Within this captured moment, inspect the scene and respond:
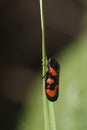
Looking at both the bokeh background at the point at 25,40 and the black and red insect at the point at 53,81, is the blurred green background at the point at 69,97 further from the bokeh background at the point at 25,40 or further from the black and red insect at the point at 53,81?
the black and red insect at the point at 53,81

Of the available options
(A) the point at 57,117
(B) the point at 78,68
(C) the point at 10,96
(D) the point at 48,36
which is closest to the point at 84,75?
(B) the point at 78,68

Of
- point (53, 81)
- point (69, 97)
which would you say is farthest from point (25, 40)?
point (53, 81)

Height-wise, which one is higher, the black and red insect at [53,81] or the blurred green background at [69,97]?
the black and red insect at [53,81]

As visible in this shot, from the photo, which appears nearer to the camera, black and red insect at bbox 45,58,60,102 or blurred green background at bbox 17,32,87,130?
black and red insect at bbox 45,58,60,102

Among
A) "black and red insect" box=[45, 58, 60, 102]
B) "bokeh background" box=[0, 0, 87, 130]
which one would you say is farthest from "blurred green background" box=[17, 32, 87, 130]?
"black and red insect" box=[45, 58, 60, 102]

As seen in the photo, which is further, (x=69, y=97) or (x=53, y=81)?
(x=69, y=97)

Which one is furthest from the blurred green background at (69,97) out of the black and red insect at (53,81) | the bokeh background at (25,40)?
the black and red insect at (53,81)

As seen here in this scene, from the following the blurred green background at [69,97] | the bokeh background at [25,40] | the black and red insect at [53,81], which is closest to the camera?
the black and red insect at [53,81]

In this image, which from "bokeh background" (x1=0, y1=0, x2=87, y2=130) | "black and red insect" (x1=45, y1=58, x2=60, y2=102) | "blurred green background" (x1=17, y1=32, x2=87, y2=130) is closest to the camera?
"black and red insect" (x1=45, y1=58, x2=60, y2=102)

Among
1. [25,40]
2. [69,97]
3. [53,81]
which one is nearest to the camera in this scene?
[53,81]

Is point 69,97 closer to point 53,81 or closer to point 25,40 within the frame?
point 53,81

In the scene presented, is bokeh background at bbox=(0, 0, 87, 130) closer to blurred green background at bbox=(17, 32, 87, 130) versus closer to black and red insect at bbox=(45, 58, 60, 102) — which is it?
blurred green background at bbox=(17, 32, 87, 130)
